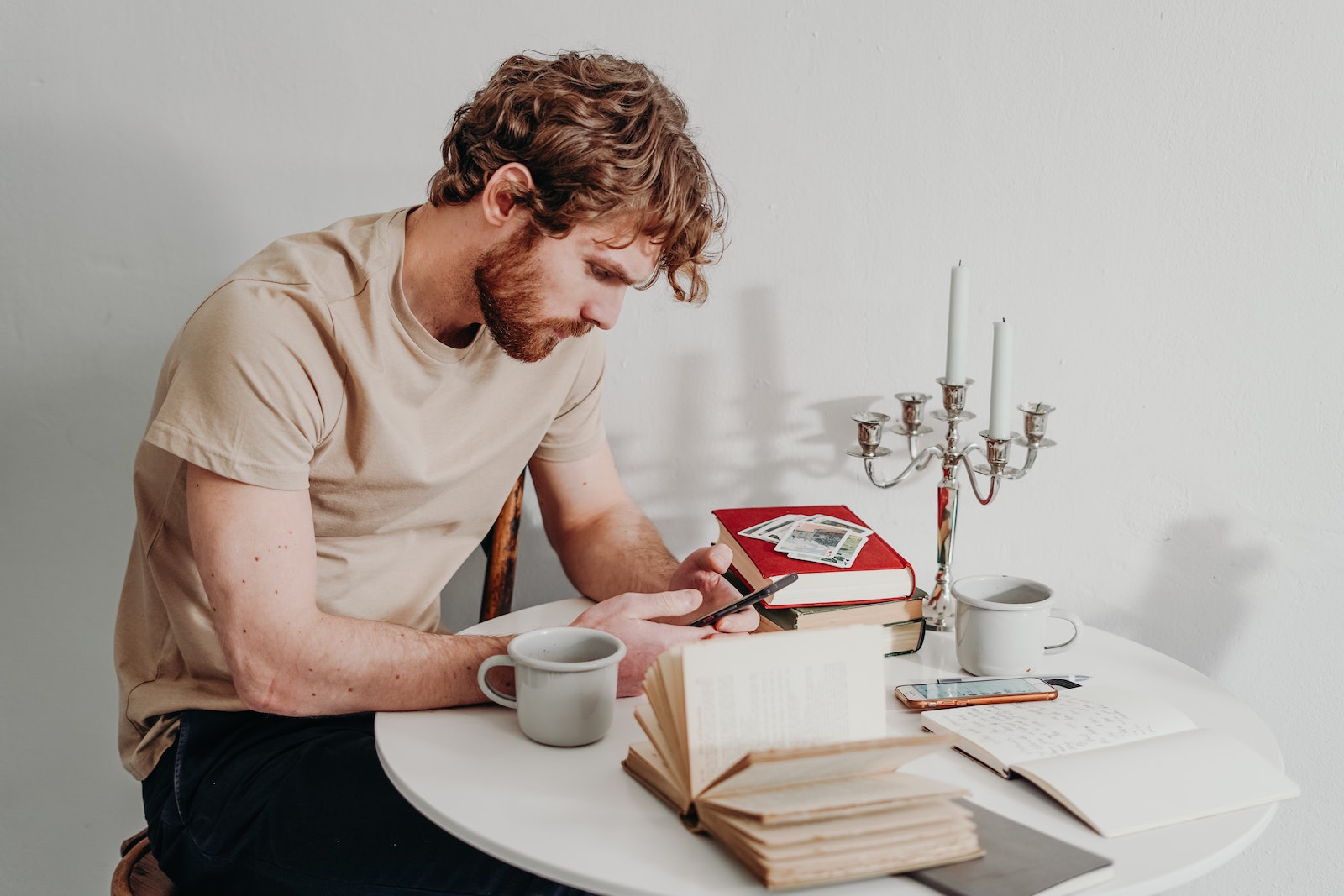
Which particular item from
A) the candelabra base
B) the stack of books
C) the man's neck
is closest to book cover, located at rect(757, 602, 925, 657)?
the stack of books

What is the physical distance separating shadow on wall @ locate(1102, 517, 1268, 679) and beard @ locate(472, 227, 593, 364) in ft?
3.04

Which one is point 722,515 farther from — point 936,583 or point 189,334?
A: point 189,334

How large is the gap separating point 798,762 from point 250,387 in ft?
2.16

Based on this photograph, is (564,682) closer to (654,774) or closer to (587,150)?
(654,774)

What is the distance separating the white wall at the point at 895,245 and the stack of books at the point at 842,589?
1.35 ft

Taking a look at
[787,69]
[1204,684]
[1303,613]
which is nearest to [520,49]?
[787,69]

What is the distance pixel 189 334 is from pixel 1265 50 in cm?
136

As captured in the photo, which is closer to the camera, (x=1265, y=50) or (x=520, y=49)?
(x=1265, y=50)

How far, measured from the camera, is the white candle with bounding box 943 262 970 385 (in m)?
1.37

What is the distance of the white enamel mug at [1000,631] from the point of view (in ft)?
3.61

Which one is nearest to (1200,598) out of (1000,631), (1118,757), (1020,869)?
(1000,631)

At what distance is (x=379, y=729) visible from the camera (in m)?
1.01

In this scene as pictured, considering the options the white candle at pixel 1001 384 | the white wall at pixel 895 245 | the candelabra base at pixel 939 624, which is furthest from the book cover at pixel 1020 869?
the white wall at pixel 895 245

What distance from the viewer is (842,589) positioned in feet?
3.85
